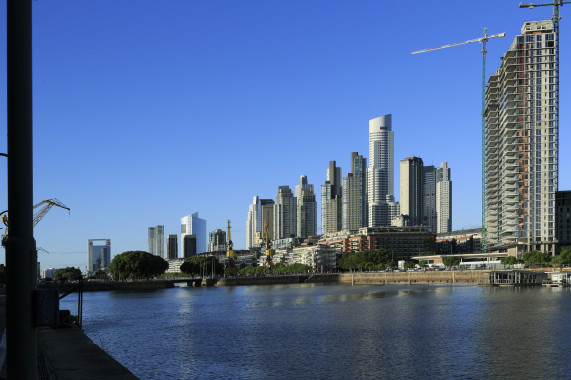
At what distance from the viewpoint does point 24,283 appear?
9.55m

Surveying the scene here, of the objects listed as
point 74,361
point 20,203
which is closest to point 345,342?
point 74,361

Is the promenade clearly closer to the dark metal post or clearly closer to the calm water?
the calm water

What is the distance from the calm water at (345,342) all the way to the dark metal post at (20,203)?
43.0 metres

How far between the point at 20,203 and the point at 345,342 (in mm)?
64427

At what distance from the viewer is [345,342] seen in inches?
2798

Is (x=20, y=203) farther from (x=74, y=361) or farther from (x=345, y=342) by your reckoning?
(x=345, y=342)

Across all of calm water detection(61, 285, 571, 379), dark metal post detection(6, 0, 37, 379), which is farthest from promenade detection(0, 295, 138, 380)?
dark metal post detection(6, 0, 37, 379)

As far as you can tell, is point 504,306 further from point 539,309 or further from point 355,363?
point 355,363

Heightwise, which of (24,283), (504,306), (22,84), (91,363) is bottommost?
(504,306)

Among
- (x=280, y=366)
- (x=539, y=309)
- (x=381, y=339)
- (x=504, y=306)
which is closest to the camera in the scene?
(x=280, y=366)

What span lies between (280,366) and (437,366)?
1320 cm

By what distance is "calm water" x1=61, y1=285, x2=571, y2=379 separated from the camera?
175 feet

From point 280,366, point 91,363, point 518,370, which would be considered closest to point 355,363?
point 280,366

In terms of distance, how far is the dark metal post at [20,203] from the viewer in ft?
31.3
